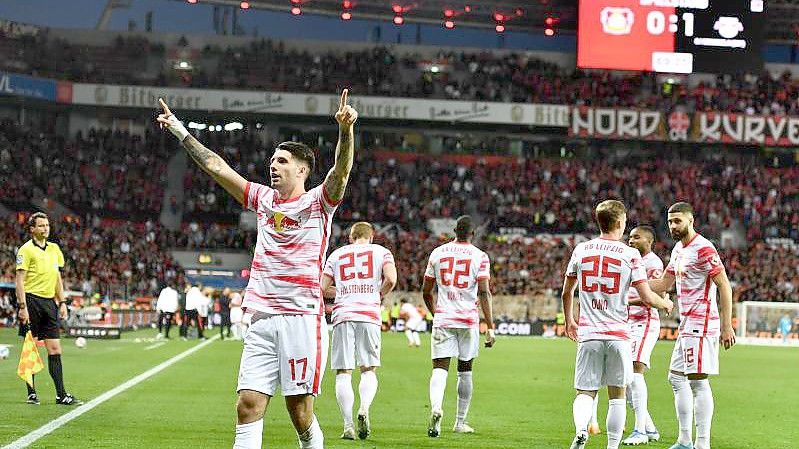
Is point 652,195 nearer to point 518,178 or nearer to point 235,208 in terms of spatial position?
point 518,178

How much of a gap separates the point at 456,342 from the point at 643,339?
210 cm

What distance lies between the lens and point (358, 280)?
13.3m

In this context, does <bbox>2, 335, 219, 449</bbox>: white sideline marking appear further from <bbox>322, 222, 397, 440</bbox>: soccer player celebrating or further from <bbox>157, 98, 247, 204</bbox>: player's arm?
<bbox>157, 98, 247, 204</bbox>: player's arm

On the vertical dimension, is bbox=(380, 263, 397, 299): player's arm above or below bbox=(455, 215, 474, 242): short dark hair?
below

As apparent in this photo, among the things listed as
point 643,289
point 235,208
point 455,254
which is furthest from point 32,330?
point 235,208

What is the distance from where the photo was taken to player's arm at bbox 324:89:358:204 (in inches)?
293

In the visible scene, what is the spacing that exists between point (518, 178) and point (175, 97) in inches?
711

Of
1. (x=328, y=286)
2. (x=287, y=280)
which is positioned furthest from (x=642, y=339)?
(x=287, y=280)

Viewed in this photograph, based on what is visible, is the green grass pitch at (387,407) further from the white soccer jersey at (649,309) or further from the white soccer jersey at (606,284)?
the white soccer jersey at (606,284)

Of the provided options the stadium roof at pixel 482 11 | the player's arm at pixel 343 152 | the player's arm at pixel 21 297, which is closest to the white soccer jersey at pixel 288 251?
the player's arm at pixel 343 152

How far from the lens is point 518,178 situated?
6231 centimetres

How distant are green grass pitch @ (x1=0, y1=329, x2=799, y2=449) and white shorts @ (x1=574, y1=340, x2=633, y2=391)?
81.7 inches

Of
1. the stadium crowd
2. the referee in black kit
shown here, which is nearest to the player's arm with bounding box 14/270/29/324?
the referee in black kit

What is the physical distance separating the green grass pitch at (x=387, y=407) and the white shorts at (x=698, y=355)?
157 cm
